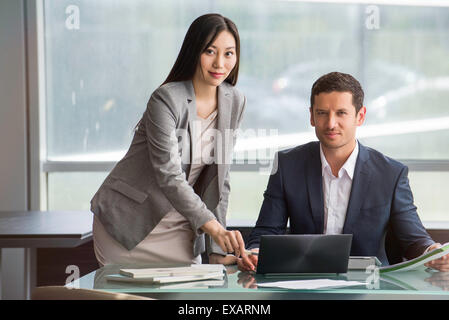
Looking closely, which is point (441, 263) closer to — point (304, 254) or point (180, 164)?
point (304, 254)

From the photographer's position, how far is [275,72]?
4664 mm

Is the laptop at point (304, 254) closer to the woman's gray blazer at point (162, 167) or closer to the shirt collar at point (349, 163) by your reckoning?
the woman's gray blazer at point (162, 167)

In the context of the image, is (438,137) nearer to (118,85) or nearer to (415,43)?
(415,43)

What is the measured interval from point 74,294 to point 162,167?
88cm

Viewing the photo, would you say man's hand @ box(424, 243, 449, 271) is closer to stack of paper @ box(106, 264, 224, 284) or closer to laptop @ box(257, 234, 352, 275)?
laptop @ box(257, 234, 352, 275)

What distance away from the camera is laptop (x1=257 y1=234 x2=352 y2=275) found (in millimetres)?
1588

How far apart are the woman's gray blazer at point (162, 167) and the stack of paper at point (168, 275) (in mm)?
349

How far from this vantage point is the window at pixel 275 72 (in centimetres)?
463

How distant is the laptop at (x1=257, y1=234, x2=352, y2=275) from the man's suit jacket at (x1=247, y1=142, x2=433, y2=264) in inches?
19.5

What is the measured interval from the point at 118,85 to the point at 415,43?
2227 millimetres

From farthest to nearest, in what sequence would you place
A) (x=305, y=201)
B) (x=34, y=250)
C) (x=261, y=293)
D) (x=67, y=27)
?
(x=67, y=27) → (x=34, y=250) → (x=305, y=201) → (x=261, y=293)

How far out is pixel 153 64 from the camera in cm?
466

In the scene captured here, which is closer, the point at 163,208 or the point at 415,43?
the point at 163,208
